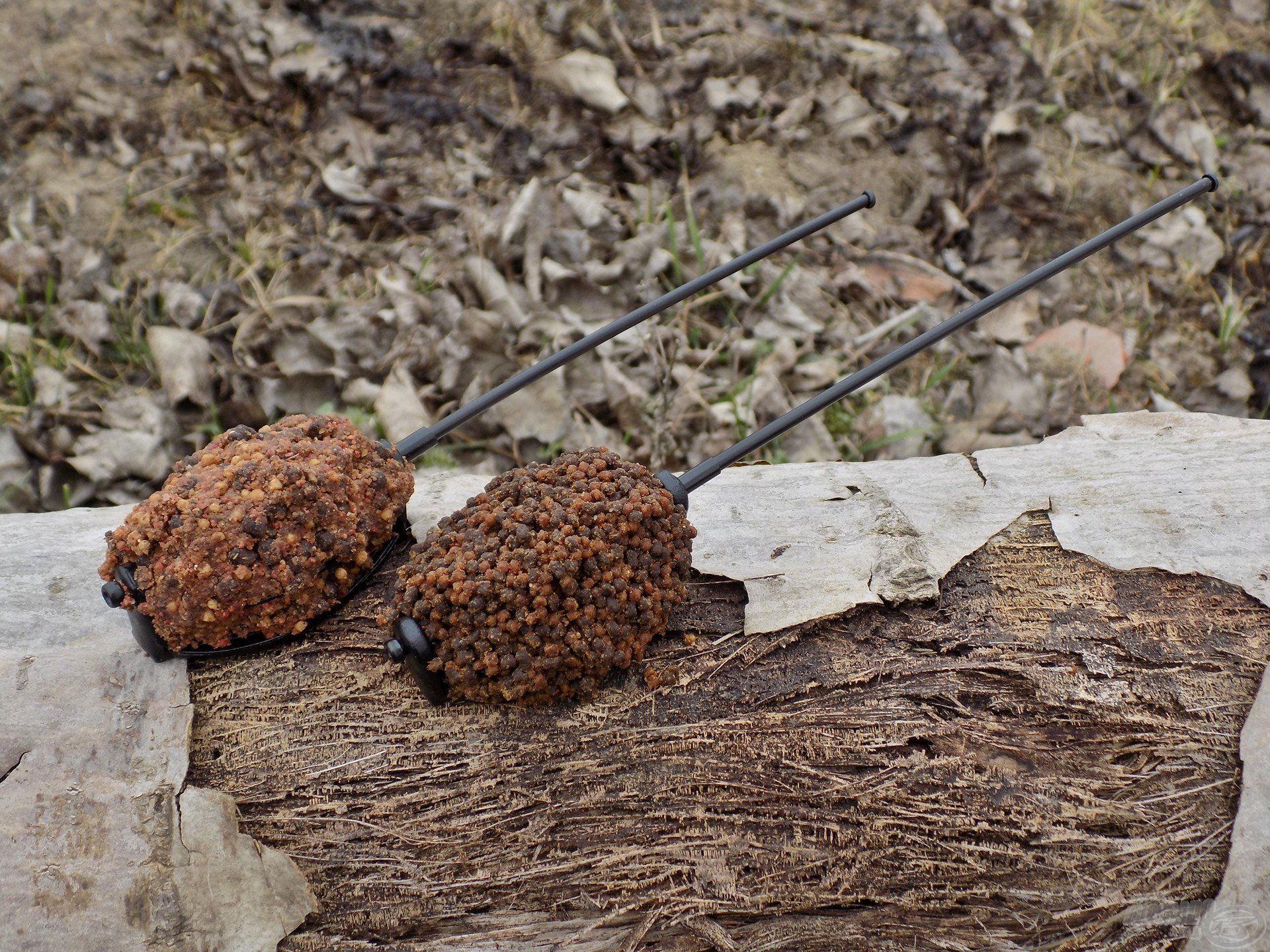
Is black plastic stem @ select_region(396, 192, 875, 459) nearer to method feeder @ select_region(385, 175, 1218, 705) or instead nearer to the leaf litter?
method feeder @ select_region(385, 175, 1218, 705)

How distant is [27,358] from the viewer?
113 inches

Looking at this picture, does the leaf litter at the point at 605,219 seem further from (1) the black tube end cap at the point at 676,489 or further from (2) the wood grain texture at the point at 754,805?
(2) the wood grain texture at the point at 754,805

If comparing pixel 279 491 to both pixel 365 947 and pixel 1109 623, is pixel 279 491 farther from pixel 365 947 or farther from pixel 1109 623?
pixel 1109 623

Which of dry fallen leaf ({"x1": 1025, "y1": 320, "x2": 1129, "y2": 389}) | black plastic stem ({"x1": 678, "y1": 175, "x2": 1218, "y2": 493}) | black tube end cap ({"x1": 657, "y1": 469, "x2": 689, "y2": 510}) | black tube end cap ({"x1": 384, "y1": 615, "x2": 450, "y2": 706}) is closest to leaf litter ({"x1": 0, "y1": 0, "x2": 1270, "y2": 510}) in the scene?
dry fallen leaf ({"x1": 1025, "y1": 320, "x2": 1129, "y2": 389})

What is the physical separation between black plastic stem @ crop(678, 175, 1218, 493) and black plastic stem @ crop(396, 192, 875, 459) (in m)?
0.39

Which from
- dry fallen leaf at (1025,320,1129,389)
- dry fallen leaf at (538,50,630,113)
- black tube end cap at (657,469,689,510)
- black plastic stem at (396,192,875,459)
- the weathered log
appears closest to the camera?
the weathered log

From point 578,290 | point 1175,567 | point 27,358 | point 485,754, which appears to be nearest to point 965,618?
point 1175,567

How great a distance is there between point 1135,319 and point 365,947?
3391 mm

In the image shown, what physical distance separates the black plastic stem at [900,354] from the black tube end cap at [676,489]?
1cm

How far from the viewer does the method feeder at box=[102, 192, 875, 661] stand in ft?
4.80

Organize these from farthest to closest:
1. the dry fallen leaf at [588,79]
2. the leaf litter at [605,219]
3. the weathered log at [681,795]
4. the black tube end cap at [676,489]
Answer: the dry fallen leaf at [588,79], the leaf litter at [605,219], the black tube end cap at [676,489], the weathered log at [681,795]

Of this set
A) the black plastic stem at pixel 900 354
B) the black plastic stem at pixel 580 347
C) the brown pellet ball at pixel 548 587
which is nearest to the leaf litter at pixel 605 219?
the black plastic stem at pixel 580 347

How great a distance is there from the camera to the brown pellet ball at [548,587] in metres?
1.45

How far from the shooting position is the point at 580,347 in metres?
1.99
